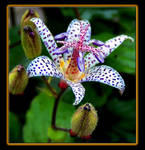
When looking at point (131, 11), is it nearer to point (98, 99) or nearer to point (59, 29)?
point (59, 29)

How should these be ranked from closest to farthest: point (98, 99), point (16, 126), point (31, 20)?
1. point (31, 20)
2. point (98, 99)
3. point (16, 126)

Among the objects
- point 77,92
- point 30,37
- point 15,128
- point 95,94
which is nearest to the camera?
point 77,92

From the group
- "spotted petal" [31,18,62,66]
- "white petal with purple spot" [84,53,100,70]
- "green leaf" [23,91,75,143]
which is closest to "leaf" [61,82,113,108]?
"green leaf" [23,91,75,143]

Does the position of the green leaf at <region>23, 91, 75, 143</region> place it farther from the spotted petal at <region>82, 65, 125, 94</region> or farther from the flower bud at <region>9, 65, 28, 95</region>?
the spotted petal at <region>82, 65, 125, 94</region>

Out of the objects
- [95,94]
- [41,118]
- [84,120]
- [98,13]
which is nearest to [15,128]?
[41,118]

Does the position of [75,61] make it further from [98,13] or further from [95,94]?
[98,13]

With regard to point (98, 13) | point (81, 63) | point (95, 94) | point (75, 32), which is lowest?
point (95, 94)

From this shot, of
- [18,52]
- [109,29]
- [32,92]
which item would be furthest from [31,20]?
[109,29]
